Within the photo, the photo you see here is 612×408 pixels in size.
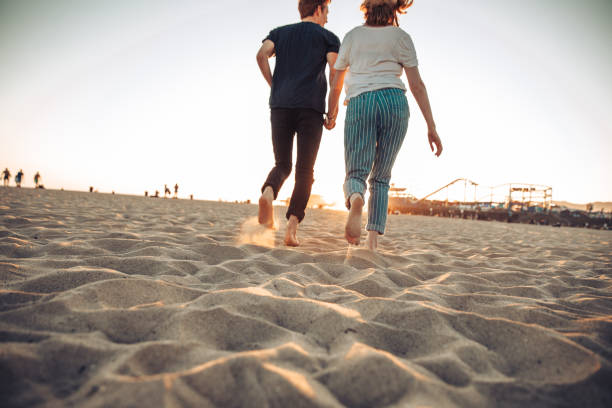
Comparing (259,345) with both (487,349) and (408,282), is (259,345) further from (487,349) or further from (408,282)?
(408,282)

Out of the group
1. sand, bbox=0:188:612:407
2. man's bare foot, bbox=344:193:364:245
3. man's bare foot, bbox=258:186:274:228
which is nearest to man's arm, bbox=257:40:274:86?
man's bare foot, bbox=258:186:274:228

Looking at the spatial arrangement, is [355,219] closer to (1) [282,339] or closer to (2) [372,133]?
(2) [372,133]

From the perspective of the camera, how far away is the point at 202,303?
1.14 metres

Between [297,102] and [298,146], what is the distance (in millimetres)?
348

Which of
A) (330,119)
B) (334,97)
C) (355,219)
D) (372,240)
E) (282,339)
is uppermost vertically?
(334,97)

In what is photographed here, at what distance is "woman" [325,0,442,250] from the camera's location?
219cm

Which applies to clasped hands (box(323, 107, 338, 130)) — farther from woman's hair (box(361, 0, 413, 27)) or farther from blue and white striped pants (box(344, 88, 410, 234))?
woman's hair (box(361, 0, 413, 27))

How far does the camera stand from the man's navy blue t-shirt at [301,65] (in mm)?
2500

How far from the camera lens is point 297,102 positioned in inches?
98.0

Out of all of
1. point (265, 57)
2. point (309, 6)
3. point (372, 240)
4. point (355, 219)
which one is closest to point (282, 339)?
point (355, 219)

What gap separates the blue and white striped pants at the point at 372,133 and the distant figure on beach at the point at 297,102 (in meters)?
0.34

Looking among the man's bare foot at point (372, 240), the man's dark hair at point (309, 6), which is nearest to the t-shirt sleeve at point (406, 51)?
the man's dark hair at point (309, 6)

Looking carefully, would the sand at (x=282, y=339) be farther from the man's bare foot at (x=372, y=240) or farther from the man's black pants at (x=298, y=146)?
the man's black pants at (x=298, y=146)

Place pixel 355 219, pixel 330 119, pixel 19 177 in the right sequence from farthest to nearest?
pixel 19 177 → pixel 330 119 → pixel 355 219
